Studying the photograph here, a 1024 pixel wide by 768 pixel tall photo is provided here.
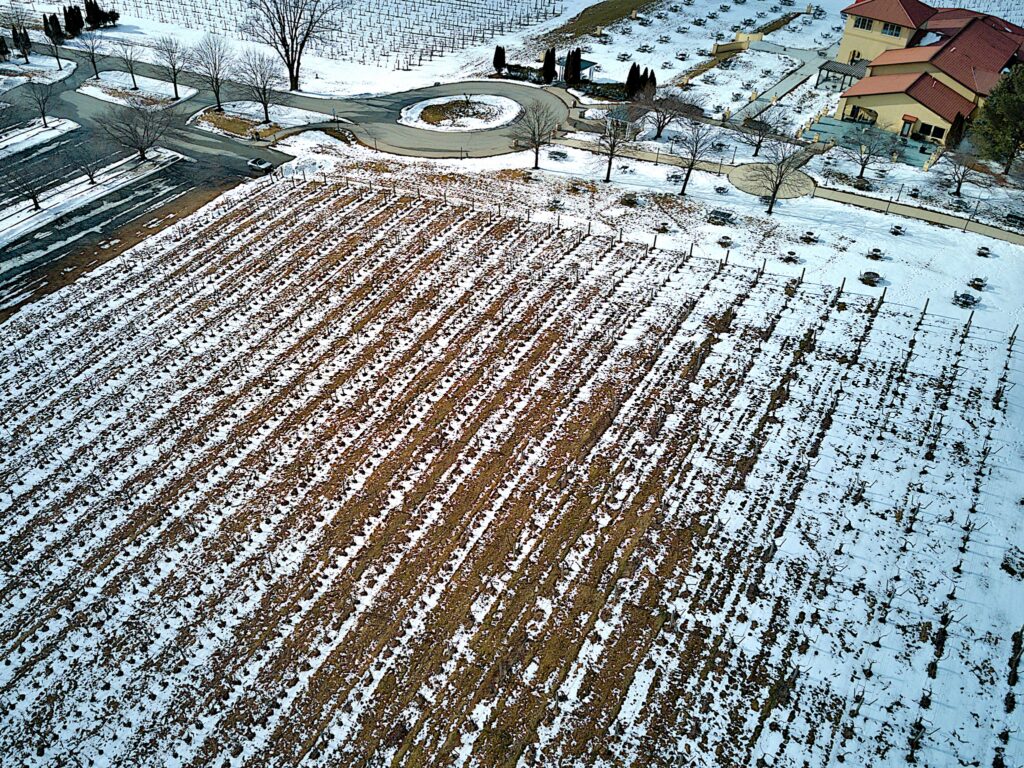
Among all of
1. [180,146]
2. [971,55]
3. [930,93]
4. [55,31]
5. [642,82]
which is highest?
[971,55]

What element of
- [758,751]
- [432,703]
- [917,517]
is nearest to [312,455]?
[432,703]

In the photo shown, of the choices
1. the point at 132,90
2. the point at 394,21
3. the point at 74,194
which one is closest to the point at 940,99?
the point at 394,21

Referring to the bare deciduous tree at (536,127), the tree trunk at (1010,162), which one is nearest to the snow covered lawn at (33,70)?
the bare deciduous tree at (536,127)

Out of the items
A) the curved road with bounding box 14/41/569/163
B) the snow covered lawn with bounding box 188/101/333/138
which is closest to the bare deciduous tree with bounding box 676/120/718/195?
the curved road with bounding box 14/41/569/163

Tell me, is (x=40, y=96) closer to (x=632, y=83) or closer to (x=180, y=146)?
(x=180, y=146)

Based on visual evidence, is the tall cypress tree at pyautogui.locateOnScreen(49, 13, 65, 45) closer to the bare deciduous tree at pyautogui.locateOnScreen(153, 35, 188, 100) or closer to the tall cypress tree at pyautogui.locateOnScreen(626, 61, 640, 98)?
the bare deciduous tree at pyautogui.locateOnScreen(153, 35, 188, 100)

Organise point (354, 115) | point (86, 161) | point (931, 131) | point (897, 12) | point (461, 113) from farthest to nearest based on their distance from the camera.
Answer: point (897, 12) → point (461, 113) → point (354, 115) → point (931, 131) → point (86, 161)
